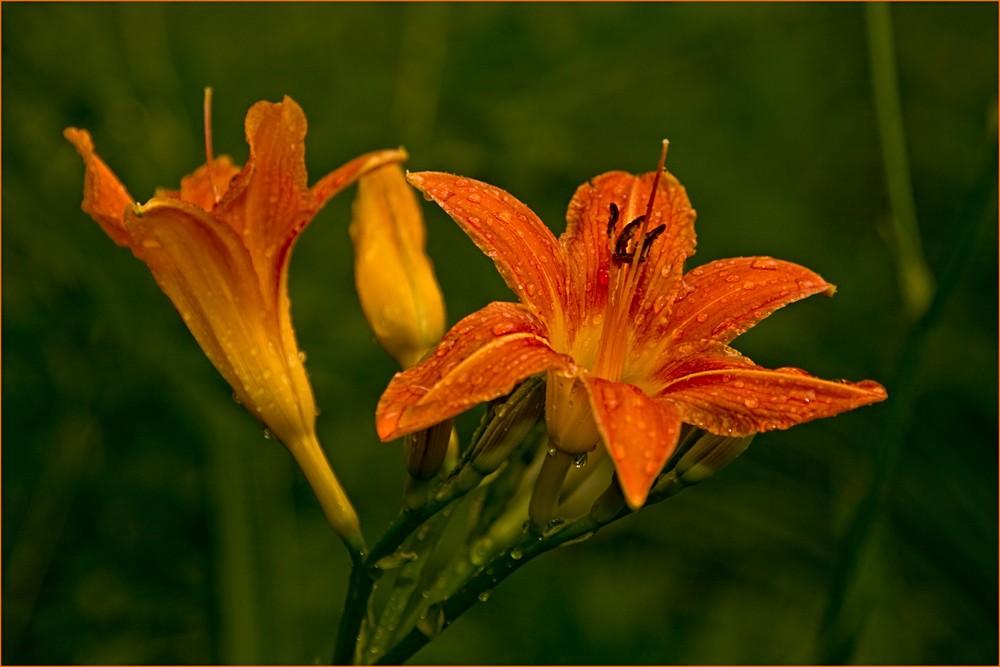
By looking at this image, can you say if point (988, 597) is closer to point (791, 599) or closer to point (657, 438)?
point (791, 599)

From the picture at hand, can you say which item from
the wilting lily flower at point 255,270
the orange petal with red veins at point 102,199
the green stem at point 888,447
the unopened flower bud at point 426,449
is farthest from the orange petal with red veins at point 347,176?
the green stem at point 888,447

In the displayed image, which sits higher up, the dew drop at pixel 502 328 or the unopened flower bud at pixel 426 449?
the dew drop at pixel 502 328

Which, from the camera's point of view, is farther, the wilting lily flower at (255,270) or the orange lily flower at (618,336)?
the wilting lily flower at (255,270)

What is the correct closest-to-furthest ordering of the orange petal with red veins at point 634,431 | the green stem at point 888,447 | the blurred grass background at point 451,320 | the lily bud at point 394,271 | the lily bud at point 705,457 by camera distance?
the orange petal with red veins at point 634,431, the lily bud at point 705,457, the lily bud at point 394,271, the green stem at point 888,447, the blurred grass background at point 451,320

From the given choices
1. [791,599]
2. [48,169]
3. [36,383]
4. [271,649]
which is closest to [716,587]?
[791,599]

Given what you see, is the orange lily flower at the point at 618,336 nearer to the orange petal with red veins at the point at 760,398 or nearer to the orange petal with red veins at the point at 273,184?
the orange petal with red veins at the point at 760,398
